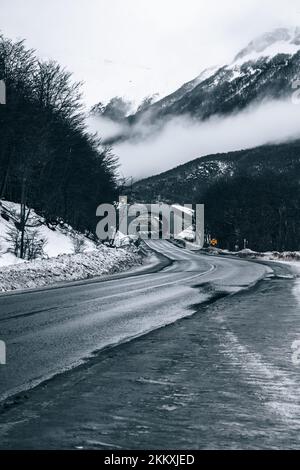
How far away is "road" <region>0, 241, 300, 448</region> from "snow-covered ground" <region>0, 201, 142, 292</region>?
699 centimetres

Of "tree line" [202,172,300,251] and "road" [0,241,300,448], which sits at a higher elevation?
"tree line" [202,172,300,251]

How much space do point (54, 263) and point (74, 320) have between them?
502 inches

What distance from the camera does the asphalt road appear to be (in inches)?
254

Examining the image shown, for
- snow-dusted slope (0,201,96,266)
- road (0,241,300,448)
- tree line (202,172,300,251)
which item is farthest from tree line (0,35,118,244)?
tree line (202,172,300,251)

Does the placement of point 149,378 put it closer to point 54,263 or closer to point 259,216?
point 54,263

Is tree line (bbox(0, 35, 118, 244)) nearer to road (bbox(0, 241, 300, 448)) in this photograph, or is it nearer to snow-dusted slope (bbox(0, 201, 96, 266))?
snow-dusted slope (bbox(0, 201, 96, 266))

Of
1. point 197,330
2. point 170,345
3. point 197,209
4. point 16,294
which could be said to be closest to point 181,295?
point 16,294

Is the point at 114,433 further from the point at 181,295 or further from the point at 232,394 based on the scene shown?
the point at 181,295

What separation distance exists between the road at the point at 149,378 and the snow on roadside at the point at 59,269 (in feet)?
20.8

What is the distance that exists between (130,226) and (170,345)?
17819cm

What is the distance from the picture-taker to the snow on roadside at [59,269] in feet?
60.1

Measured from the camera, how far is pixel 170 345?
7.86 meters

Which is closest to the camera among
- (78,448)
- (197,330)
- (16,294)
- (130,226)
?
(78,448)

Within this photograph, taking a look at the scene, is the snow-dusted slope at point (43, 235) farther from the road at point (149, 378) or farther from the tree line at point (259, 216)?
the tree line at point (259, 216)
